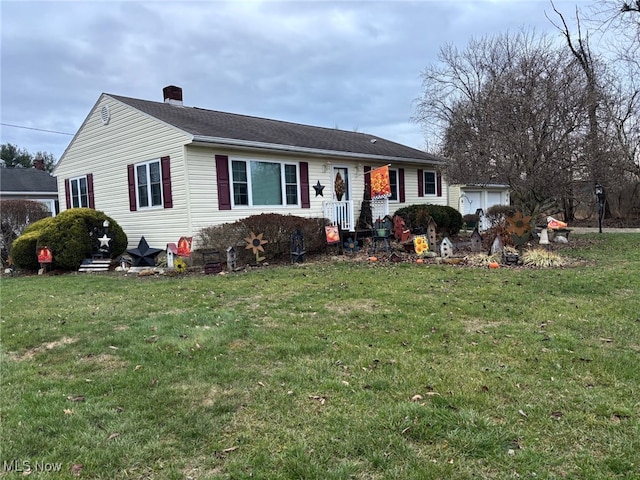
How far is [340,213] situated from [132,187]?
6304 mm

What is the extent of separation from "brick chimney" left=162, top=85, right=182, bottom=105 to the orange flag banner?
7323mm

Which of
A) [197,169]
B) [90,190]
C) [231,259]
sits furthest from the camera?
[90,190]

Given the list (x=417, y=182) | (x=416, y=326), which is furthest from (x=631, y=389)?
(x=417, y=182)

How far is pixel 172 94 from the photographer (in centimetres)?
1439

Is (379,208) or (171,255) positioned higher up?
(379,208)

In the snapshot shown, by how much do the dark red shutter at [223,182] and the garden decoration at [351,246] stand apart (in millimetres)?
3525

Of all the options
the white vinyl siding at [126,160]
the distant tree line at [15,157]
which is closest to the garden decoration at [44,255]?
the white vinyl siding at [126,160]

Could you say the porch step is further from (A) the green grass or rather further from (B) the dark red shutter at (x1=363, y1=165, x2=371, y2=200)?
(B) the dark red shutter at (x1=363, y1=165, x2=371, y2=200)

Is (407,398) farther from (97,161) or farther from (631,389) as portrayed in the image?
(97,161)

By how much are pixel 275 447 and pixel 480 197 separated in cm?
2572

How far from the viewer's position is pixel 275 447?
243 cm

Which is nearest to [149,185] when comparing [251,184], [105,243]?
[105,243]

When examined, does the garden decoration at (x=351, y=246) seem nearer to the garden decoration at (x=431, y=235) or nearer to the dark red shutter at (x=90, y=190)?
the garden decoration at (x=431, y=235)

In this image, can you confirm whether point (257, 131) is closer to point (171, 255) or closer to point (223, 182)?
point (223, 182)
